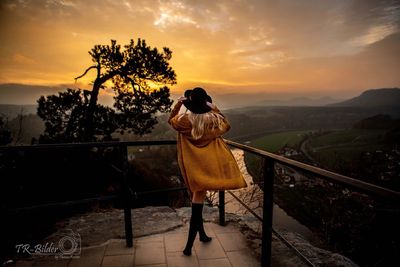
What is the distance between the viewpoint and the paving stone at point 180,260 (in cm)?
230

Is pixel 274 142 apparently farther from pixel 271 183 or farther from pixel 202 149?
pixel 271 183

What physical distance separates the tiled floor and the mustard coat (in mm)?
736

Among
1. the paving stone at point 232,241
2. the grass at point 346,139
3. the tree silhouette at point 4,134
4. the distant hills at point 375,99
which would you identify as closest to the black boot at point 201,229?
the paving stone at point 232,241

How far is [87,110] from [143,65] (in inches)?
94.7

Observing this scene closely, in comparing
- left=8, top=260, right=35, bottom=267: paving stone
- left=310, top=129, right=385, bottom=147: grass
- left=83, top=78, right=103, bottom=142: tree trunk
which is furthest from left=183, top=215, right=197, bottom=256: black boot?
left=310, top=129, right=385, bottom=147: grass

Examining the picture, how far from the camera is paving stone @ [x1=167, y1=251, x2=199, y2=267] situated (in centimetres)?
230

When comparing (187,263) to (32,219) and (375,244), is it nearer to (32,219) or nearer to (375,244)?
(32,219)

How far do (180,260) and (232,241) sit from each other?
0.67 m

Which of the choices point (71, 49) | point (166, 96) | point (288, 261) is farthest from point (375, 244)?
point (71, 49)

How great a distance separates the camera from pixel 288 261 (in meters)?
2.40

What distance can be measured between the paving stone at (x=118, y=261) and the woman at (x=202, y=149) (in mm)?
856

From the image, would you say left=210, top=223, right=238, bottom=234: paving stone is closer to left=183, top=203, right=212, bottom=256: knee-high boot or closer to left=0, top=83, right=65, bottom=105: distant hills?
left=183, top=203, right=212, bottom=256: knee-high boot

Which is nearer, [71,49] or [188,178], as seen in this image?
[188,178]

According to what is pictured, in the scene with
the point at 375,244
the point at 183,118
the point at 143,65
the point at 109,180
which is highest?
the point at 143,65
